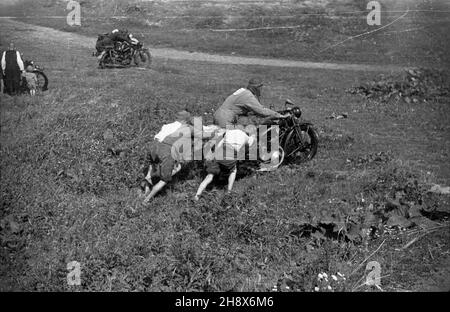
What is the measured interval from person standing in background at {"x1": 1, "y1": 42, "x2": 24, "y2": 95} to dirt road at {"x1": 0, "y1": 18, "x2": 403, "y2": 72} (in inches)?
389

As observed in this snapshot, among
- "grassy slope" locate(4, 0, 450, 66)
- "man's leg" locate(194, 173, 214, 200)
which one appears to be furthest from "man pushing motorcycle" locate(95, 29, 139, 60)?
"man's leg" locate(194, 173, 214, 200)

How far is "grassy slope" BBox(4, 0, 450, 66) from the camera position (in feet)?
90.3

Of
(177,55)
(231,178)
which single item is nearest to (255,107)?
(231,178)

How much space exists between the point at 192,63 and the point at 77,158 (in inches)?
604

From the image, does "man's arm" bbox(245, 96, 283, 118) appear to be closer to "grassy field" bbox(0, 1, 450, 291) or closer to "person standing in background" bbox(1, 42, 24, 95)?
"grassy field" bbox(0, 1, 450, 291)

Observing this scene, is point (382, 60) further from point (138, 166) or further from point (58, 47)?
point (138, 166)

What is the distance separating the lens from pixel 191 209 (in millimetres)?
8477

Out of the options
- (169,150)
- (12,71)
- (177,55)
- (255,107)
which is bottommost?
(177,55)

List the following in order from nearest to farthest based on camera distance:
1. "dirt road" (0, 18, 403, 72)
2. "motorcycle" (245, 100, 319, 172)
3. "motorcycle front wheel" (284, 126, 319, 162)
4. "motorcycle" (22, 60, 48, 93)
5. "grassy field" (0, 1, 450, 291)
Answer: "grassy field" (0, 1, 450, 291), "motorcycle" (245, 100, 319, 172), "motorcycle front wheel" (284, 126, 319, 162), "motorcycle" (22, 60, 48, 93), "dirt road" (0, 18, 403, 72)

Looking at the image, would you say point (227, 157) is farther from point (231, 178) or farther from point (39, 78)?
point (39, 78)

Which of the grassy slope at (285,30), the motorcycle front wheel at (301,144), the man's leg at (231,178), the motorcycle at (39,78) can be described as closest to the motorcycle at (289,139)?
the motorcycle front wheel at (301,144)

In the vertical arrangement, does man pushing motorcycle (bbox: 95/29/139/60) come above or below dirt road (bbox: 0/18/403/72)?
above

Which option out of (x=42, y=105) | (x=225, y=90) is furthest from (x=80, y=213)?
(x=225, y=90)

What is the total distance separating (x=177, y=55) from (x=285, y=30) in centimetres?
713
